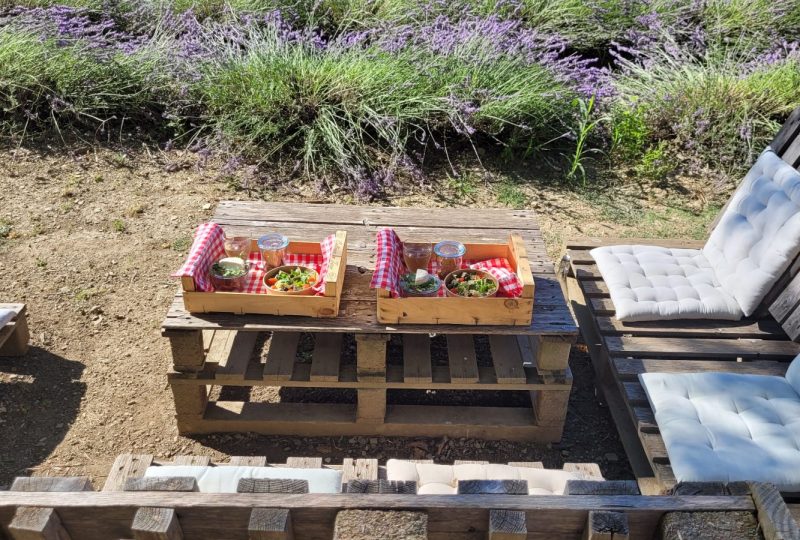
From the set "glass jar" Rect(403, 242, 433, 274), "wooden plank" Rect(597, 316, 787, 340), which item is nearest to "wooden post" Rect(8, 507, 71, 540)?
"glass jar" Rect(403, 242, 433, 274)

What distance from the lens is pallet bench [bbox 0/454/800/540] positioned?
4.82 feet

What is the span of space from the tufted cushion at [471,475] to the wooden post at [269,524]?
1.02 m

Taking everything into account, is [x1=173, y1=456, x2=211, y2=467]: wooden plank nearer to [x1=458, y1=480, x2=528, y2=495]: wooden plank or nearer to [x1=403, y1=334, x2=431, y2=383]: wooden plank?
[x1=403, y1=334, x2=431, y2=383]: wooden plank

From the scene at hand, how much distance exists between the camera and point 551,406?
3.12m

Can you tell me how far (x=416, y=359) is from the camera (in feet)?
10.3

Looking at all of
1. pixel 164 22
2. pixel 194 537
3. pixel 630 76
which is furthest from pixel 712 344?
pixel 164 22

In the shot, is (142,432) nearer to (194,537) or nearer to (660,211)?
(194,537)

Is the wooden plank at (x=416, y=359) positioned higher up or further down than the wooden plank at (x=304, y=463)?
further down

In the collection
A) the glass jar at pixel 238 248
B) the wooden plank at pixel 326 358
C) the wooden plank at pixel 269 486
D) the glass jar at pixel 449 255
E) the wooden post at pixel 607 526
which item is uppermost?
the wooden post at pixel 607 526

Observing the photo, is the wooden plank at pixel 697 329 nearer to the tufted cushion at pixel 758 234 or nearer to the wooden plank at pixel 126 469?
the tufted cushion at pixel 758 234

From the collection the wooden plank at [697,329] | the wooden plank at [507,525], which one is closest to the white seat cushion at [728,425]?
the wooden plank at [697,329]

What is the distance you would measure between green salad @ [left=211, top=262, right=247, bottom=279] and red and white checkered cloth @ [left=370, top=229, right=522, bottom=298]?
57 cm

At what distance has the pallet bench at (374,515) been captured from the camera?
147cm

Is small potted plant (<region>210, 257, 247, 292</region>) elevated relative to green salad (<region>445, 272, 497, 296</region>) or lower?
lower
